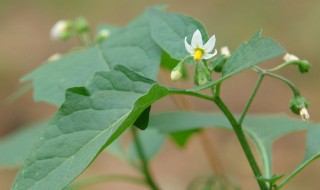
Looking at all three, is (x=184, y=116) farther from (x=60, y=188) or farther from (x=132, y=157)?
(x=60, y=188)

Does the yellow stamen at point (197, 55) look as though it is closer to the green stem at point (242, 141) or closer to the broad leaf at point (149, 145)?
the green stem at point (242, 141)

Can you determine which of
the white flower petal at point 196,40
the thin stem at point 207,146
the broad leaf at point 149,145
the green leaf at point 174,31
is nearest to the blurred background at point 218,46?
the broad leaf at point 149,145

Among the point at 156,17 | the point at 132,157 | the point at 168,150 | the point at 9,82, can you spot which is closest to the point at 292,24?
the point at 168,150

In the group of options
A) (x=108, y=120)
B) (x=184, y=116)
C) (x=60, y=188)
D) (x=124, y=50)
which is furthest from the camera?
(x=184, y=116)

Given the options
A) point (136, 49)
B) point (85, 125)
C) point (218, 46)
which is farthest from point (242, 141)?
point (218, 46)

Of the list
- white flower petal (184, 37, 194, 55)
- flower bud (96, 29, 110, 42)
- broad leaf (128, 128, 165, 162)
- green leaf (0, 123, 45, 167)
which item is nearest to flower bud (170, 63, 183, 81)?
white flower petal (184, 37, 194, 55)

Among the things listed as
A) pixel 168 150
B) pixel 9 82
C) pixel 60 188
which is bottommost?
pixel 168 150

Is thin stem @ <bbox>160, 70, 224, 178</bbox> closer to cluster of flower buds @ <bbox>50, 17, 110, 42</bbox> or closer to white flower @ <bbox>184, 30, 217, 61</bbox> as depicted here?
cluster of flower buds @ <bbox>50, 17, 110, 42</bbox>
